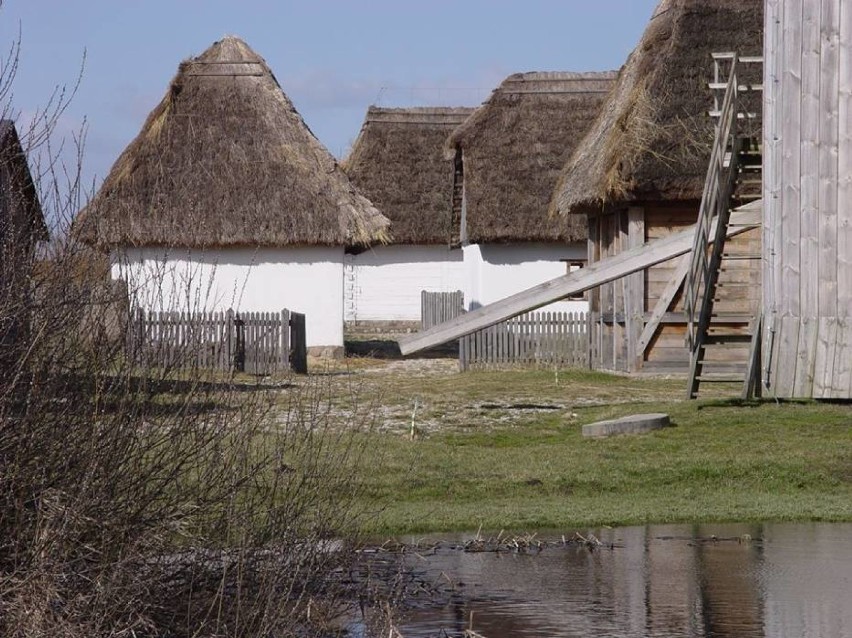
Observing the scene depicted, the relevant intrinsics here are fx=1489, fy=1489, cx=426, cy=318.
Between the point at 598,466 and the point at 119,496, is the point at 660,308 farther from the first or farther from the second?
the point at 119,496

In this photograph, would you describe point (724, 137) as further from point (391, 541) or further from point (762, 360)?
point (391, 541)

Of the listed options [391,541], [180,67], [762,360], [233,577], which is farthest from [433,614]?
[180,67]

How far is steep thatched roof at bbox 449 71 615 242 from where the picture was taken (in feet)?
117

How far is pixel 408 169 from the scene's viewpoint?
46.0 m

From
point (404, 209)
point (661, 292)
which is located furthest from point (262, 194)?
point (404, 209)

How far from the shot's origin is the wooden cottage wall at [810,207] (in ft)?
51.9

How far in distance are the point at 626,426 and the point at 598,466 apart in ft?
5.22

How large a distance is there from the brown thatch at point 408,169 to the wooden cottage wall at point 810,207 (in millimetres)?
28486

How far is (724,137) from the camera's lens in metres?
16.9

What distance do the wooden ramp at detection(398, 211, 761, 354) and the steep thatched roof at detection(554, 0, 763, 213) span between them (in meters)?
6.13

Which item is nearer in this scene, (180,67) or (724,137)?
(724,137)

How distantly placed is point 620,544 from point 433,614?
2.66 meters

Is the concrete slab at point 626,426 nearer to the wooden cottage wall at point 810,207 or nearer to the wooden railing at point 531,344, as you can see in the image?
the wooden cottage wall at point 810,207

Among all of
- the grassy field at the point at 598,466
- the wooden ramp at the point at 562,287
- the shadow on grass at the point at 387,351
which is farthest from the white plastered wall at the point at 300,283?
the wooden ramp at the point at 562,287
